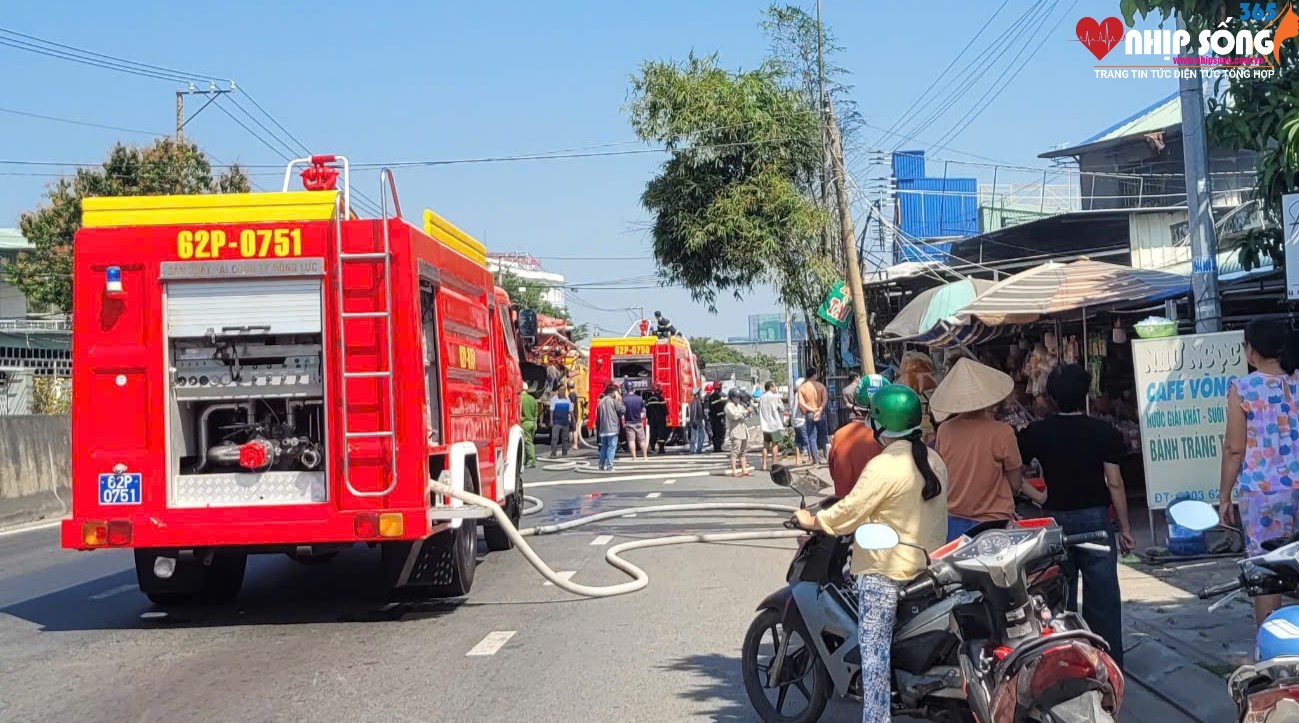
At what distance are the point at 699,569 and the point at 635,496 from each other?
7227 mm

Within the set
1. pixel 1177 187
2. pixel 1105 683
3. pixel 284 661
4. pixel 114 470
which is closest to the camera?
pixel 1105 683

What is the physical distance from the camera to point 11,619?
9.50m

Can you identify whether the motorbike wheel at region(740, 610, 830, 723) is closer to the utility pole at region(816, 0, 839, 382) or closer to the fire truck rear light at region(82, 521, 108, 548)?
the fire truck rear light at region(82, 521, 108, 548)

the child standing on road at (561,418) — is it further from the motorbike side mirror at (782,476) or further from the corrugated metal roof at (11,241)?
the corrugated metal roof at (11,241)

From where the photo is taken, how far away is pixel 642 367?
33625 millimetres

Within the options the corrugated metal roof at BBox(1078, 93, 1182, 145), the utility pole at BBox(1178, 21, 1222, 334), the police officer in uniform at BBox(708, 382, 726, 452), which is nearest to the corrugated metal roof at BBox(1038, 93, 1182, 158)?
the corrugated metal roof at BBox(1078, 93, 1182, 145)

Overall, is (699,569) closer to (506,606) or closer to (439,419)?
(506,606)

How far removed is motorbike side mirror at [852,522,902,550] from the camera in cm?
472

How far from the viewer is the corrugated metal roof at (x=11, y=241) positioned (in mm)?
50094

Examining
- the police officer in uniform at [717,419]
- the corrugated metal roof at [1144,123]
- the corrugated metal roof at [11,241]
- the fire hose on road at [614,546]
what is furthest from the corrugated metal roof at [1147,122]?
the corrugated metal roof at [11,241]

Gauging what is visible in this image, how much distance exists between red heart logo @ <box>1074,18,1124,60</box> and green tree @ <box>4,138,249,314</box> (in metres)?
24.4

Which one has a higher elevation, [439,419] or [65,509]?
[439,419]

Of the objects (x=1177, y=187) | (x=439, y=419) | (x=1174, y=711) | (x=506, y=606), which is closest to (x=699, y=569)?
(x=506, y=606)

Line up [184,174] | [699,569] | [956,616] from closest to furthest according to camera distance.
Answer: [956,616] < [699,569] < [184,174]
